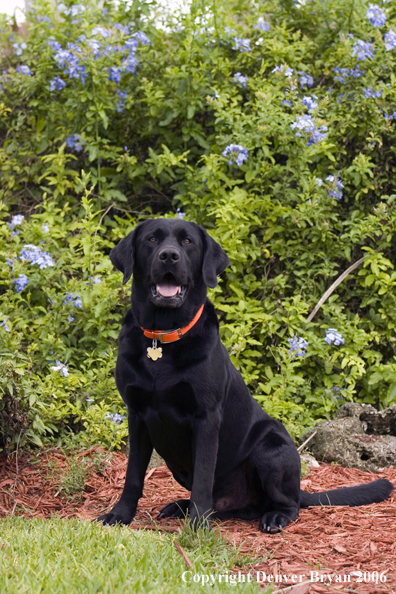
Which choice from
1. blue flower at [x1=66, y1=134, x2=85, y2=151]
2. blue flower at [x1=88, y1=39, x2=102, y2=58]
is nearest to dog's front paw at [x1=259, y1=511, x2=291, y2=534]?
blue flower at [x1=66, y1=134, x2=85, y2=151]

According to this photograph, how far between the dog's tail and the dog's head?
1.26 metres

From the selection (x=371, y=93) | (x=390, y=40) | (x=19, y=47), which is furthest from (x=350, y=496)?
(x=19, y=47)

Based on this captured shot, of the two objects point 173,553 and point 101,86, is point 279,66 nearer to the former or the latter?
point 101,86

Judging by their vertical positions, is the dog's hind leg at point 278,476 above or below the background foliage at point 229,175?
below

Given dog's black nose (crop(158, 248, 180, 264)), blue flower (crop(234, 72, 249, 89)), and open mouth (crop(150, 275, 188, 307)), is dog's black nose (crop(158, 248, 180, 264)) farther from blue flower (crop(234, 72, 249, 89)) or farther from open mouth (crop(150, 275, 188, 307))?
blue flower (crop(234, 72, 249, 89))

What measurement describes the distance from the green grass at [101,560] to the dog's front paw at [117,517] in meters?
0.16

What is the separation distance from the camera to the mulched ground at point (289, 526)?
267cm

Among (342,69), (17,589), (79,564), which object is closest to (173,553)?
(79,564)

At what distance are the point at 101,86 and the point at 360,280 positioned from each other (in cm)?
288

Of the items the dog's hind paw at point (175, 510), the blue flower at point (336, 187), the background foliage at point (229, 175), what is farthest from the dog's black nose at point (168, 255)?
the blue flower at point (336, 187)

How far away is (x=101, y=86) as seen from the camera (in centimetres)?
605

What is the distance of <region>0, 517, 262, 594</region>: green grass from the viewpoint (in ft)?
7.07

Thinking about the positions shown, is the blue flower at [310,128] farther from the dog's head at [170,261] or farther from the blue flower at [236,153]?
the dog's head at [170,261]

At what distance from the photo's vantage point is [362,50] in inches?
229
